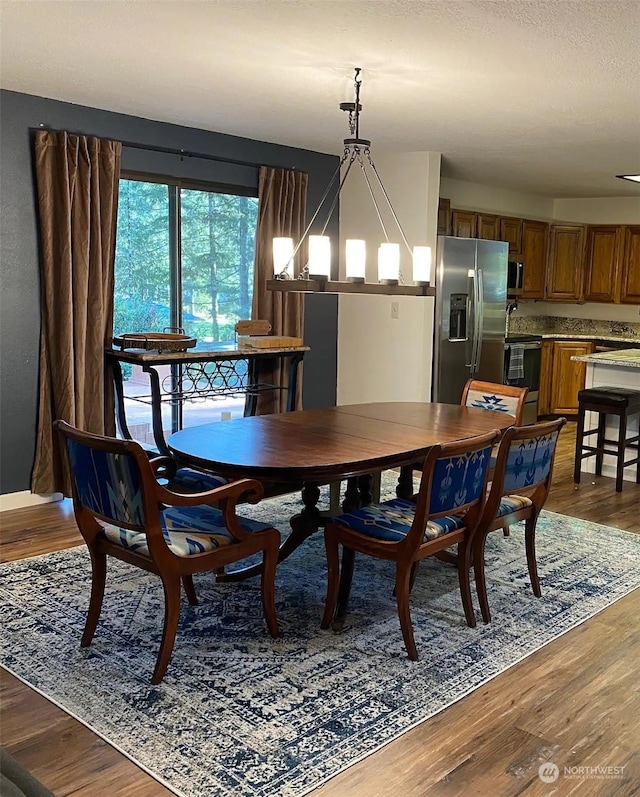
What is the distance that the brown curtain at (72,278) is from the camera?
4.44 meters

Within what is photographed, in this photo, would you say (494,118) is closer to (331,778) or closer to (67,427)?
(67,427)

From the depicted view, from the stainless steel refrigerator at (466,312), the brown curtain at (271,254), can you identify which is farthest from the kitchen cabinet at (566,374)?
the brown curtain at (271,254)

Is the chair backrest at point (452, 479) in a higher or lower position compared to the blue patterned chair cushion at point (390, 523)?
higher

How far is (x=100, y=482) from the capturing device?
2670 millimetres

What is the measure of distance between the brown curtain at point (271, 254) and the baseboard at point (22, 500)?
5.55 feet

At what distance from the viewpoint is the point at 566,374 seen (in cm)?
809

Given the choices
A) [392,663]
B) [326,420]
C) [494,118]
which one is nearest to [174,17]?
[326,420]

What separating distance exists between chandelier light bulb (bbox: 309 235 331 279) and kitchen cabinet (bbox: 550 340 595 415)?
5242mm

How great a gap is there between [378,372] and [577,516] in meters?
2.08

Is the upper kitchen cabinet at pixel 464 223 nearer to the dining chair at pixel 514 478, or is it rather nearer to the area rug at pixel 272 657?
the area rug at pixel 272 657

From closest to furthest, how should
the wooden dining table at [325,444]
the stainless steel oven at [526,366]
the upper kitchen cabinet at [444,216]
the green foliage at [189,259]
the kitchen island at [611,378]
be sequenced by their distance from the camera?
1. the wooden dining table at [325,444]
2. the green foliage at [189,259]
3. the kitchen island at [611,378]
4. the upper kitchen cabinet at [444,216]
5. the stainless steel oven at [526,366]

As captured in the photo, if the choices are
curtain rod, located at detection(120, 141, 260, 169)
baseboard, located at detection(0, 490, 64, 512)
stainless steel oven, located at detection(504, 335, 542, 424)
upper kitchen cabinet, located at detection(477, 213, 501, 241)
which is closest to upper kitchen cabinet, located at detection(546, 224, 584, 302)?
stainless steel oven, located at detection(504, 335, 542, 424)

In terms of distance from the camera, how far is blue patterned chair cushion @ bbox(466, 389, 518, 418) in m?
4.31

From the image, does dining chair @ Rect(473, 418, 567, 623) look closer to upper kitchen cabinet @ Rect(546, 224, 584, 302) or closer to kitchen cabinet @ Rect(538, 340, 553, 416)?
kitchen cabinet @ Rect(538, 340, 553, 416)
